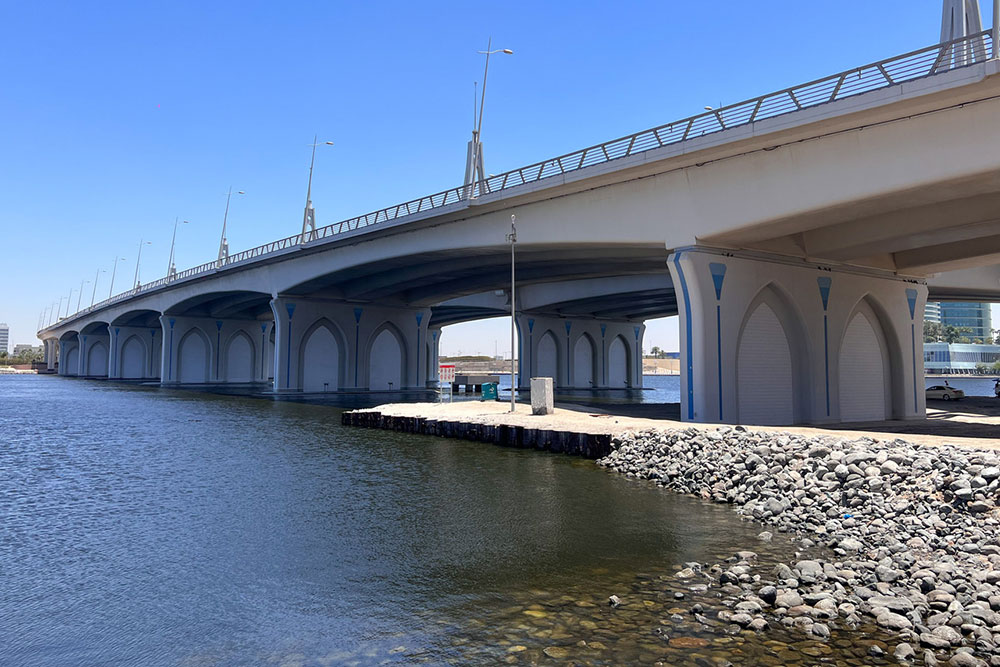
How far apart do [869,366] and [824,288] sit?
5.48m

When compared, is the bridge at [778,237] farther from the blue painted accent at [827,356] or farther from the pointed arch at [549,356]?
the pointed arch at [549,356]

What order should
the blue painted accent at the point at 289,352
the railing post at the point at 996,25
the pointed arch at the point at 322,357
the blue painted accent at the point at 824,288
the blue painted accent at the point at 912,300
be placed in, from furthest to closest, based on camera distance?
1. the pointed arch at the point at 322,357
2. the blue painted accent at the point at 289,352
3. the blue painted accent at the point at 912,300
4. the blue painted accent at the point at 824,288
5. the railing post at the point at 996,25

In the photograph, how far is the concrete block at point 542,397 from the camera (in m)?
30.8

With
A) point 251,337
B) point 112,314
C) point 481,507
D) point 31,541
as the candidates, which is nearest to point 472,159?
point 481,507

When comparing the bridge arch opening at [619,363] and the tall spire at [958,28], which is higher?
the tall spire at [958,28]

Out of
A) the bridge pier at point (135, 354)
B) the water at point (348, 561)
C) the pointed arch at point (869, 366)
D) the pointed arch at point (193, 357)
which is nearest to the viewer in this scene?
the water at point (348, 561)

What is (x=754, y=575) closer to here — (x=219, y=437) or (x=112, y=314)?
(x=219, y=437)

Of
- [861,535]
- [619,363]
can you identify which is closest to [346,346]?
[619,363]

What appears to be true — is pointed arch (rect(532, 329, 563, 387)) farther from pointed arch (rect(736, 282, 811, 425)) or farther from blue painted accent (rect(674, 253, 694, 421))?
blue painted accent (rect(674, 253, 694, 421))

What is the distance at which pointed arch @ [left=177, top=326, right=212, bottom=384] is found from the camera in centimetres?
8841

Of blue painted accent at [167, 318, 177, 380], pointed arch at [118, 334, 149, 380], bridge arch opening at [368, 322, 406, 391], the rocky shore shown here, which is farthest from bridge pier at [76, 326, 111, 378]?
the rocky shore

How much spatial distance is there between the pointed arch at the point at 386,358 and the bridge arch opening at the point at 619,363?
993 inches

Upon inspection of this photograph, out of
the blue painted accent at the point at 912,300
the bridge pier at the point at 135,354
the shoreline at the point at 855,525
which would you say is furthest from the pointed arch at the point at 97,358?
the blue painted accent at the point at 912,300

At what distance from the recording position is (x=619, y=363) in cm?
8206
